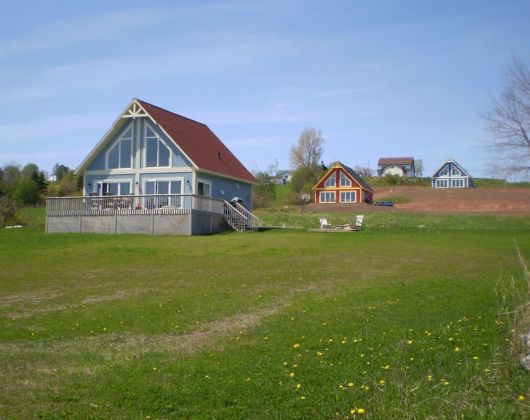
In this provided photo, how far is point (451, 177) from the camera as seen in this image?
9600 cm

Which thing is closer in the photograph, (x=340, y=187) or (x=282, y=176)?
(x=340, y=187)

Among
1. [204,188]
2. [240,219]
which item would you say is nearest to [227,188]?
[204,188]

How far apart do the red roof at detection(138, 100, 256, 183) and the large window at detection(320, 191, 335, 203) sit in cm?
3168

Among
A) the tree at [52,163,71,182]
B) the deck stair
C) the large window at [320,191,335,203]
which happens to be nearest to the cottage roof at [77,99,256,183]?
the deck stair

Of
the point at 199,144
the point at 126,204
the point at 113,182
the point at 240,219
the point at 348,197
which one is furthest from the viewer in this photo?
the point at 348,197

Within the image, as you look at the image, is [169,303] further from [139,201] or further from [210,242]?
[139,201]

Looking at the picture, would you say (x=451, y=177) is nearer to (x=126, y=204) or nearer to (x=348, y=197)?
(x=348, y=197)

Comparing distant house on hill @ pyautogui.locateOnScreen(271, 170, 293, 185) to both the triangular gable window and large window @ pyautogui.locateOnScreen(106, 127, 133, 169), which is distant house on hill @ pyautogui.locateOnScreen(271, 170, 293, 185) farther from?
large window @ pyautogui.locateOnScreen(106, 127, 133, 169)

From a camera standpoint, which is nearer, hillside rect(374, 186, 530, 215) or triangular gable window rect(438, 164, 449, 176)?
hillside rect(374, 186, 530, 215)

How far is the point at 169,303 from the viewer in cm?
1266

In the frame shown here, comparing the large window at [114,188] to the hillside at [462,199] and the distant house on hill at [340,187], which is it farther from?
the distant house on hill at [340,187]

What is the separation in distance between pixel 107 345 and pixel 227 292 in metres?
4.78

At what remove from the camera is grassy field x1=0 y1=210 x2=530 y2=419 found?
6.49m

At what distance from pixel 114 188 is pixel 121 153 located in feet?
7.22
